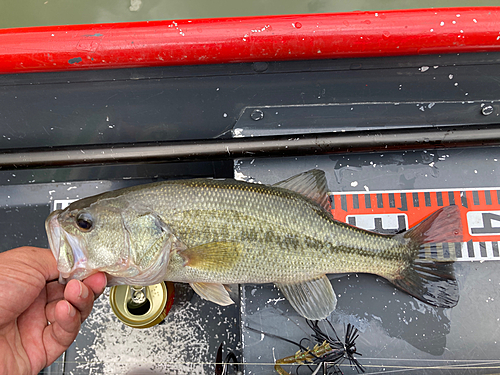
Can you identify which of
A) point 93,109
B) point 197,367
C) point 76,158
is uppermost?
point 93,109

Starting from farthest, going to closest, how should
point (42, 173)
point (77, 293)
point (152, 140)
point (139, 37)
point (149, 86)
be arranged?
point (42, 173), point (152, 140), point (149, 86), point (139, 37), point (77, 293)

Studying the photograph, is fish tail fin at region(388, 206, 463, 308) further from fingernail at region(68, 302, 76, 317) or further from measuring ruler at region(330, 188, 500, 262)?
fingernail at region(68, 302, 76, 317)

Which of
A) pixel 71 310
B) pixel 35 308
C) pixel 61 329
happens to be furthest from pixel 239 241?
pixel 35 308

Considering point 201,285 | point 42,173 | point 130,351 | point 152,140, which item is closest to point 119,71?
point 152,140

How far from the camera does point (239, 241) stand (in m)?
1.57

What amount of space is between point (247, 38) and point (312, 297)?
1444mm

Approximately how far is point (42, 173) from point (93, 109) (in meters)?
0.78

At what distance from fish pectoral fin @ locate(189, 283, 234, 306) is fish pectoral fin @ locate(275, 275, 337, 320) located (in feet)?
1.00

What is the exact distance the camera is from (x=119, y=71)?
1.72 metres

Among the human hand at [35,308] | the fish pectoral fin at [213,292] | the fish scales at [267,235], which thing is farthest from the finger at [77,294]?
the fish pectoral fin at [213,292]

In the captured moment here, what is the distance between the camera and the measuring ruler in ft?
6.23

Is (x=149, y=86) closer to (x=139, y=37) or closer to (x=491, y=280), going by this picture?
(x=139, y=37)

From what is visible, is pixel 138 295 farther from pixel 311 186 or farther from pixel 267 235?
pixel 311 186

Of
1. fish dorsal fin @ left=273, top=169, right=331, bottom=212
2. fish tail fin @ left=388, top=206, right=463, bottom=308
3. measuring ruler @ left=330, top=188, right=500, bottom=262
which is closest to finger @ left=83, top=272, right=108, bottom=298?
fish dorsal fin @ left=273, top=169, right=331, bottom=212
